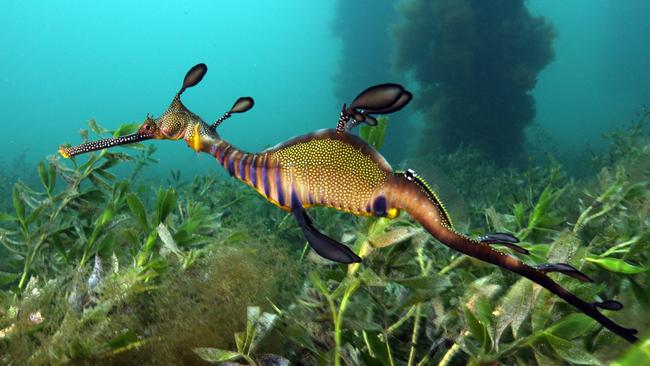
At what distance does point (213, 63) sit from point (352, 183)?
13641 centimetres

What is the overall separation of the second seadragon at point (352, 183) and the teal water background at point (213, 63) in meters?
55.4

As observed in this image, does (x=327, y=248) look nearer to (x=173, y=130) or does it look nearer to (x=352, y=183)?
(x=352, y=183)

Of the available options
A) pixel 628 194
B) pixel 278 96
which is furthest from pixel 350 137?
pixel 278 96

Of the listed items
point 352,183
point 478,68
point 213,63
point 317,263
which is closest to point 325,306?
point 317,263

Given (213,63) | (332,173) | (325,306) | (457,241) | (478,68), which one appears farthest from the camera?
(213,63)

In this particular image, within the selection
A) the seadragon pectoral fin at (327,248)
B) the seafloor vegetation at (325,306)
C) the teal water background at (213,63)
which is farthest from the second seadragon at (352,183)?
the teal water background at (213,63)

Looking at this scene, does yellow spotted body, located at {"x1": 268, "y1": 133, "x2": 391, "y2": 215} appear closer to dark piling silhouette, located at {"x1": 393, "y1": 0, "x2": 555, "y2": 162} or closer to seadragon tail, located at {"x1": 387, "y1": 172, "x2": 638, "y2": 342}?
seadragon tail, located at {"x1": 387, "y1": 172, "x2": 638, "y2": 342}

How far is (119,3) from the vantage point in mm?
134625

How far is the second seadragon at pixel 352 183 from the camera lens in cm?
100

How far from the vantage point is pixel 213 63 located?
127375 mm

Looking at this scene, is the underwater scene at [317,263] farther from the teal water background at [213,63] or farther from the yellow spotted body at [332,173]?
the teal water background at [213,63]

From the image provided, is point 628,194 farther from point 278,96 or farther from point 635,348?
point 278,96

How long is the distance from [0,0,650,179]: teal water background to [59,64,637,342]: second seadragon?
5536 centimetres

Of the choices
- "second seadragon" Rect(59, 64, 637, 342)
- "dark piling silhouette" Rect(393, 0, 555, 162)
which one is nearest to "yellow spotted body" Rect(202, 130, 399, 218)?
"second seadragon" Rect(59, 64, 637, 342)
